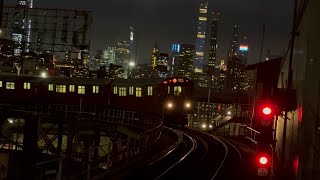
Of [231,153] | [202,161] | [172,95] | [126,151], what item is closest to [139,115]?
[172,95]

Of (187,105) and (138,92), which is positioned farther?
(138,92)

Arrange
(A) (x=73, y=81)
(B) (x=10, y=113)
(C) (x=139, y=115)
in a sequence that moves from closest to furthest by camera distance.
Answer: (B) (x=10, y=113)
(C) (x=139, y=115)
(A) (x=73, y=81)

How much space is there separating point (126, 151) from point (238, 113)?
34981 millimetres

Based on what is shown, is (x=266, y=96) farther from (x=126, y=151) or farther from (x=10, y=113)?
(x=10, y=113)

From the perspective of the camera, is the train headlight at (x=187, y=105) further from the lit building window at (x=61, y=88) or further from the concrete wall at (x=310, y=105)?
the concrete wall at (x=310, y=105)

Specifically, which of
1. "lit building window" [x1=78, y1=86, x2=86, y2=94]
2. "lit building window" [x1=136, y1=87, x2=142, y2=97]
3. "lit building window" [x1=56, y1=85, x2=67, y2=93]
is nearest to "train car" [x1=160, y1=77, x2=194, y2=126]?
"lit building window" [x1=136, y1=87, x2=142, y2=97]

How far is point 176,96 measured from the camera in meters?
44.9

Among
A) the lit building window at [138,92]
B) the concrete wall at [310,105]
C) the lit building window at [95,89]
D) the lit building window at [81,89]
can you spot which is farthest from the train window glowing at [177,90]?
the concrete wall at [310,105]

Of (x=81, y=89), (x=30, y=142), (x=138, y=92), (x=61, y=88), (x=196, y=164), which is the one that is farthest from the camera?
(x=61, y=88)

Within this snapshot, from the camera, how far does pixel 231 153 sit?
26.1 meters

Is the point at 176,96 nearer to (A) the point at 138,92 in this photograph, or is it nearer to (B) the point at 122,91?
(A) the point at 138,92

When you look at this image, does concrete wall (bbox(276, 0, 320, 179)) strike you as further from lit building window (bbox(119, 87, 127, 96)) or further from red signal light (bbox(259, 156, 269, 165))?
lit building window (bbox(119, 87, 127, 96))

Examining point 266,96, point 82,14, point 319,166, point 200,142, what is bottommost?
point 200,142

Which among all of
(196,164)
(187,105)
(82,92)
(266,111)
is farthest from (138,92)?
(266,111)
